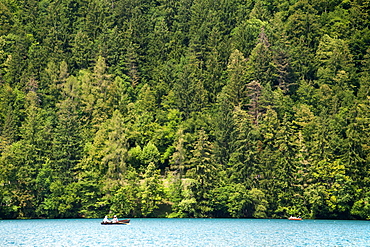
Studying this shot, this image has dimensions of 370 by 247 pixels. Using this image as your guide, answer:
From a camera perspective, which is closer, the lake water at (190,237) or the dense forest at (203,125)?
the lake water at (190,237)

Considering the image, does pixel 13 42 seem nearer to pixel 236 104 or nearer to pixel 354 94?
pixel 236 104

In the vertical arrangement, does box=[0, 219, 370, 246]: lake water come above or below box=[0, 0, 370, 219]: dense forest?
below

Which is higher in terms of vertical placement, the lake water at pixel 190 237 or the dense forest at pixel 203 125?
the dense forest at pixel 203 125

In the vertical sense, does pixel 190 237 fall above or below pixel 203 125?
below

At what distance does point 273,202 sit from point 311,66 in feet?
197

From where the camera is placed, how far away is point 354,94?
165125 mm

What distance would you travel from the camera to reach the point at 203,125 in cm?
15725

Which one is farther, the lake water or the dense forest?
the dense forest

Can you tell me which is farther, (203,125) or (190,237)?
(203,125)

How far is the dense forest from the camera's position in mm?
129500

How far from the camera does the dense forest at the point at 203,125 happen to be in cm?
12950

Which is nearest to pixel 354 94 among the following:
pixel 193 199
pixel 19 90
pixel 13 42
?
pixel 193 199

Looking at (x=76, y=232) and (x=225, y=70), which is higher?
(x=225, y=70)

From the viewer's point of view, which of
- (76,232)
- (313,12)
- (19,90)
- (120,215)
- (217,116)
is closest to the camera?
(76,232)
